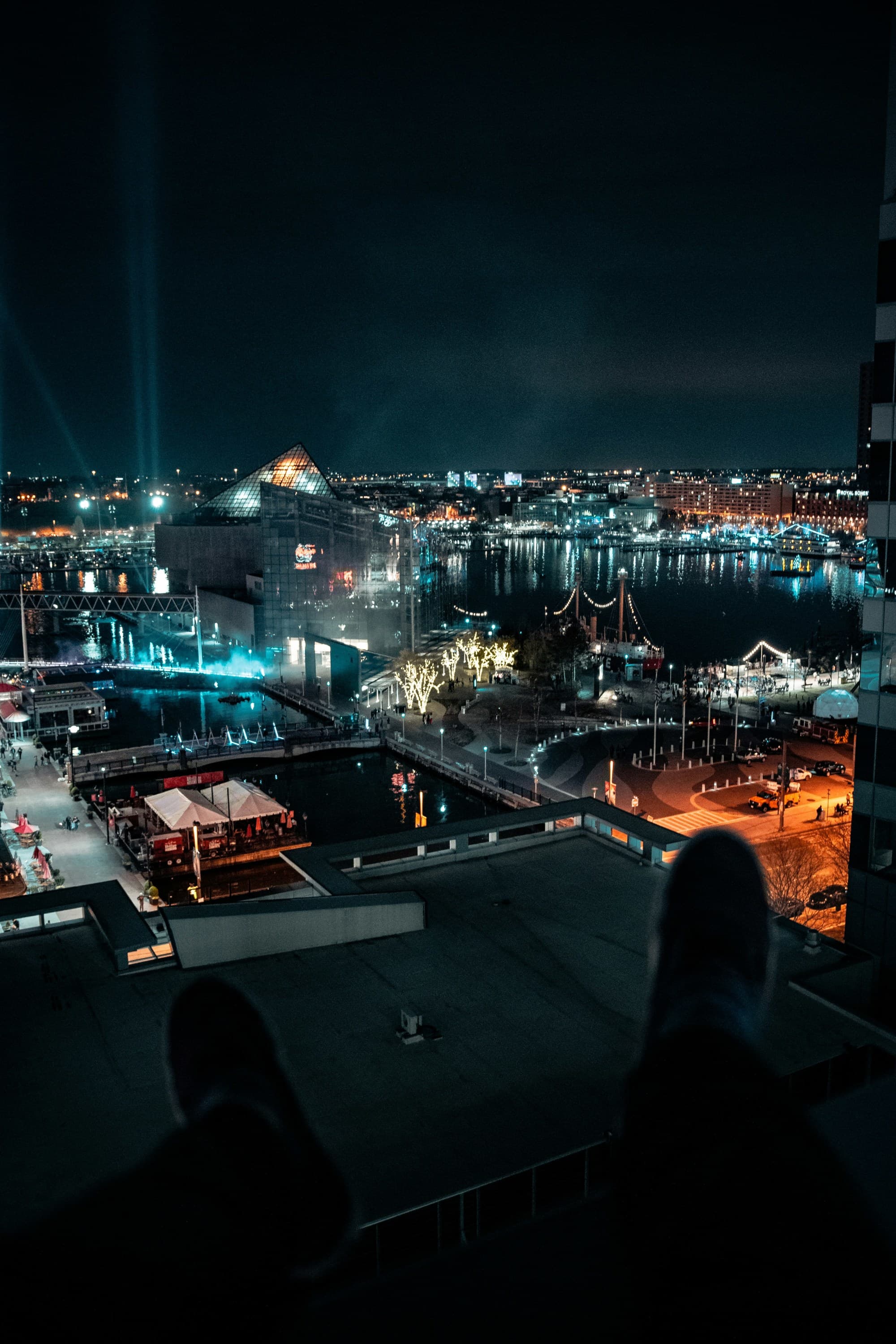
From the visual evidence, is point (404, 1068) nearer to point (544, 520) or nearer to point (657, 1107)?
point (657, 1107)

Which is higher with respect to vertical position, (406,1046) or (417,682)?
(406,1046)

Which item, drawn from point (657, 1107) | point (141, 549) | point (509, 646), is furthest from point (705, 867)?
point (141, 549)

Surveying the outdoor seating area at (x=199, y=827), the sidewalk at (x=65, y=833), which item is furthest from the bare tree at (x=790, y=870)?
the sidewalk at (x=65, y=833)

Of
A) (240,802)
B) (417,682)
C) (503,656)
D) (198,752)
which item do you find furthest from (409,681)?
(240,802)

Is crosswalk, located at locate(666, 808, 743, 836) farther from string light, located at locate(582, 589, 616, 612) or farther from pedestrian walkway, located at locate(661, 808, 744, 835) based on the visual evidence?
string light, located at locate(582, 589, 616, 612)

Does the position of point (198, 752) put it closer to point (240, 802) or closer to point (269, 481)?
point (240, 802)
